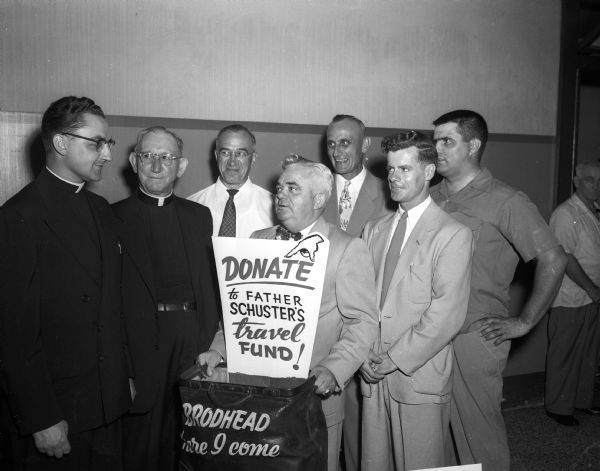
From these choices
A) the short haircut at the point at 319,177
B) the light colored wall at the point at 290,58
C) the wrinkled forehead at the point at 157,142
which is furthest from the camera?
the light colored wall at the point at 290,58

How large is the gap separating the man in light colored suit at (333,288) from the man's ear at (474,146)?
1112 mm

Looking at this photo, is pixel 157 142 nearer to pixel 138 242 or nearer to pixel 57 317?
pixel 138 242

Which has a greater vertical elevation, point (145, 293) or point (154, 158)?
point (154, 158)

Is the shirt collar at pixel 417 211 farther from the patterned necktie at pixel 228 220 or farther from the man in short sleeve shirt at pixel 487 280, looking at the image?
the patterned necktie at pixel 228 220

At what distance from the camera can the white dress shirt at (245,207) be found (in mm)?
3307

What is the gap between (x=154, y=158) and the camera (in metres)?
2.72

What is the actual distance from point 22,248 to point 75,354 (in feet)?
1.48

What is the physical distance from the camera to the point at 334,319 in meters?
2.23

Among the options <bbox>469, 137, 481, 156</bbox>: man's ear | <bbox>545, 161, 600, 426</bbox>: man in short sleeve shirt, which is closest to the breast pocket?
<bbox>469, 137, 481, 156</bbox>: man's ear

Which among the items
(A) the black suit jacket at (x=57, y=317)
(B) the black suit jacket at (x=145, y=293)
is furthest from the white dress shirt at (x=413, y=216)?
(A) the black suit jacket at (x=57, y=317)

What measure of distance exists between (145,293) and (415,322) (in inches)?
50.6

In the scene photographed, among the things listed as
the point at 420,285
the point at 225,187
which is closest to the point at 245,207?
the point at 225,187

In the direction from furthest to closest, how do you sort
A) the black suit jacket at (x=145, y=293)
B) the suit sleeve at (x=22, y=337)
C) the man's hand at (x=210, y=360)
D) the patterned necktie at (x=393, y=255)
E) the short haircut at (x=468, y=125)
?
the short haircut at (x=468, y=125)
the black suit jacket at (x=145, y=293)
the patterned necktie at (x=393, y=255)
the man's hand at (x=210, y=360)
the suit sleeve at (x=22, y=337)

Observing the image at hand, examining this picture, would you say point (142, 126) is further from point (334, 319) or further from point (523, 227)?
point (523, 227)
